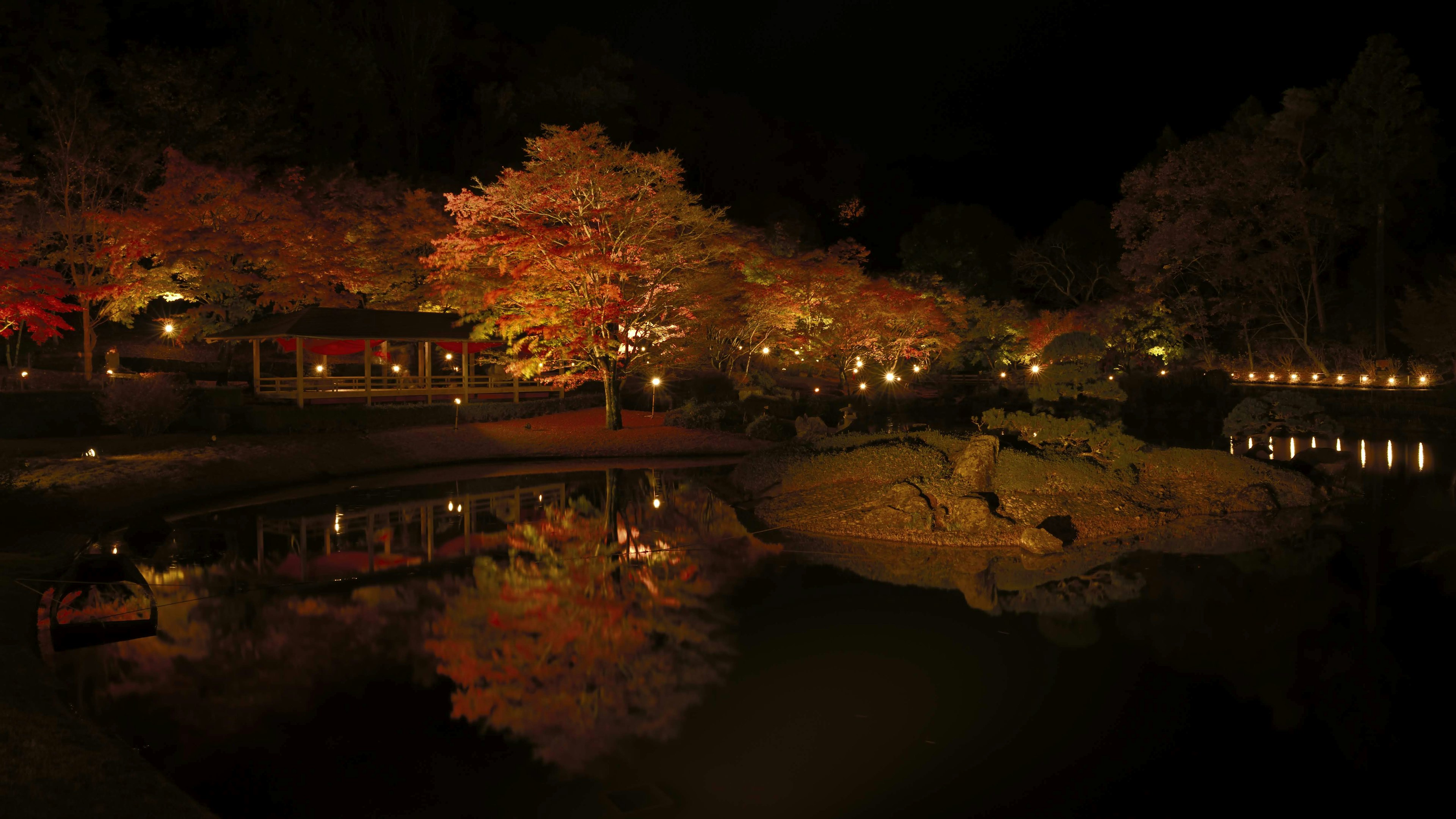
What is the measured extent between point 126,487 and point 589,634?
989cm

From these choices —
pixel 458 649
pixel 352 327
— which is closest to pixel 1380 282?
pixel 352 327

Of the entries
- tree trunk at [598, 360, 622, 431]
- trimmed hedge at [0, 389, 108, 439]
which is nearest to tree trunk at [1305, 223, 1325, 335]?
tree trunk at [598, 360, 622, 431]

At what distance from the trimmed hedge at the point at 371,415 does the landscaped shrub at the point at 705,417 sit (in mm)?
3996

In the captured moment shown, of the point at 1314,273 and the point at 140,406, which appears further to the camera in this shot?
the point at 1314,273

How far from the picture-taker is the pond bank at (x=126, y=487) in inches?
181

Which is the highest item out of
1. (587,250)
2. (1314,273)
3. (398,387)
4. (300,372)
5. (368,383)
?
(1314,273)

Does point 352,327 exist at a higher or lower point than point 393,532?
higher

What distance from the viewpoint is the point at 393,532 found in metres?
12.1

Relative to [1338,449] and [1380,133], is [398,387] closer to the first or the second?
[1338,449]

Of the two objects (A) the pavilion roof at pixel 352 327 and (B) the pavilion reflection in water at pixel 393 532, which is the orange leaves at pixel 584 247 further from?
(B) the pavilion reflection in water at pixel 393 532

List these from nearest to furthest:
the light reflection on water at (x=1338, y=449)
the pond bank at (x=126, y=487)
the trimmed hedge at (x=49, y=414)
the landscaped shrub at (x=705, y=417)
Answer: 1. the pond bank at (x=126, y=487)
2. the light reflection on water at (x=1338, y=449)
3. the trimmed hedge at (x=49, y=414)
4. the landscaped shrub at (x=705, y=417)

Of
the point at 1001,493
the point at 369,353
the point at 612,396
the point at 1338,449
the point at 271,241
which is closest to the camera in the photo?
the point at 1001,493

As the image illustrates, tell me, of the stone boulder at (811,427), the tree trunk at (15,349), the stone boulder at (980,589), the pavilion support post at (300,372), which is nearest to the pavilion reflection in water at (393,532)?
the stone boulder at (980,589)

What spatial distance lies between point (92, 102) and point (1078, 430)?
34.9m
